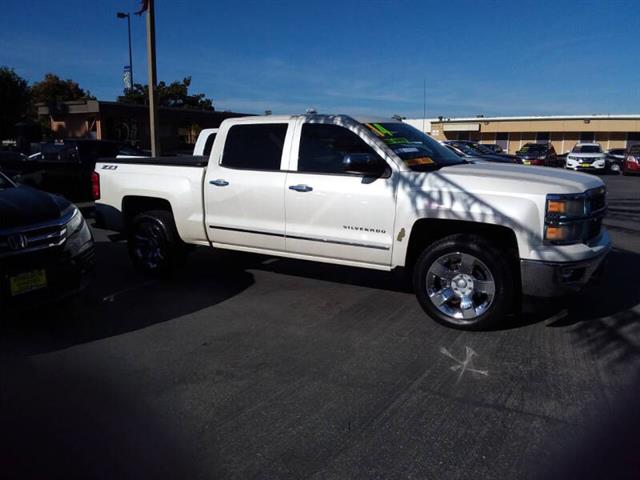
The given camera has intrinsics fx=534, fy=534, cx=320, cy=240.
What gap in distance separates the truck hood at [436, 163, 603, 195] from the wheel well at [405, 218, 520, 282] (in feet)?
1.11

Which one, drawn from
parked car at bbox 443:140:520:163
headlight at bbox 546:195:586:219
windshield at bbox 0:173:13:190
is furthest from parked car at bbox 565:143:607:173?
windshield at bbox 0:173:13:190

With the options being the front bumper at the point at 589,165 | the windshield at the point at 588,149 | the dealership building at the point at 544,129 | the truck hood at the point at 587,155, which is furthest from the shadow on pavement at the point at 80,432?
the dealership building at the point at 544,129

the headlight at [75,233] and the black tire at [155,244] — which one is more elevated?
the headlight at [75,233]

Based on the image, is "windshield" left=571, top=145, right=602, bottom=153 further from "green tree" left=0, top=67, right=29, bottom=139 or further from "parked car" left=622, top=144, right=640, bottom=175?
"green tree" left=0, top=67, right=29, bottom=139

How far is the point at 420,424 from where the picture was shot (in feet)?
10.5

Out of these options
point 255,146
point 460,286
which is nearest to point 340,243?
point 460,286

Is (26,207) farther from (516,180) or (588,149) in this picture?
(588,149)

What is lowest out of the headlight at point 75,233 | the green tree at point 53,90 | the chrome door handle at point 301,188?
the headlight at point 75,233

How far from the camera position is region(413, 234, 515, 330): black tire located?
4523 millimetres

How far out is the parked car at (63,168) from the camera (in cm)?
1145

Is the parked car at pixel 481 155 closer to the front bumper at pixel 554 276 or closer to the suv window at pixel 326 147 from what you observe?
the suv window at pixel 326 147

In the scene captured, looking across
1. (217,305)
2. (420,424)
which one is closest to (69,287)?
(217,305)

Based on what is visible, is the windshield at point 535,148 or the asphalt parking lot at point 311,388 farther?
the windshield at point 535,148

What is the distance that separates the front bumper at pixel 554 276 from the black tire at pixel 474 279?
16cm
